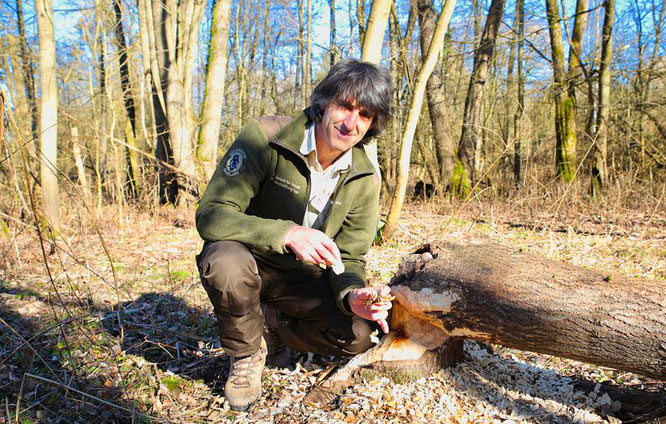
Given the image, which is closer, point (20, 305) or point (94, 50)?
point (20, 305)

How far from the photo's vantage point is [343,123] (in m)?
2.20

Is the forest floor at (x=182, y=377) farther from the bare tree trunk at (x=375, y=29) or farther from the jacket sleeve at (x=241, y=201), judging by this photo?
the bare tree trunk at (x=375, y=29)

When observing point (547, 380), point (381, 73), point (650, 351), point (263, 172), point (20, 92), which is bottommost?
point (547, 380)

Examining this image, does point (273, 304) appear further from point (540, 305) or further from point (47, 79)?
point (47, 79)

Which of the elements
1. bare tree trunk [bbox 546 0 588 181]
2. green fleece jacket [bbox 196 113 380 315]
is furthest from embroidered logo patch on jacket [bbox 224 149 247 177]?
bare tree trunk [bbox 546 0 588 181]

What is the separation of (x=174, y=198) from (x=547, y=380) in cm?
654

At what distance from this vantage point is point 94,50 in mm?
6879

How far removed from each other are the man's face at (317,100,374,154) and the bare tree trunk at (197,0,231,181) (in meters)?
5.54

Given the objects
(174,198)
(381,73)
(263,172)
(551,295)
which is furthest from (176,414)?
(174,198)

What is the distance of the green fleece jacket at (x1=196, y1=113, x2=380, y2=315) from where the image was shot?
6.72 feet

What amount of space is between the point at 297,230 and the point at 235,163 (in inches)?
19.3

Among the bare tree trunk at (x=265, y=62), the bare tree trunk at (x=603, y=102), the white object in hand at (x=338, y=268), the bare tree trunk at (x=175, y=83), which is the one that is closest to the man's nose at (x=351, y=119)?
the white object in hand at (x=338, y=268)

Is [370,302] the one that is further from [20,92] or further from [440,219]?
[20,92]

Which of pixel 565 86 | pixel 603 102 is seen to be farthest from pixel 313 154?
pixel 565 86
